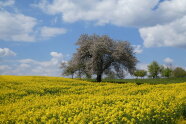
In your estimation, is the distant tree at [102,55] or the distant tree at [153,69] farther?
the distant tree at [153,69]

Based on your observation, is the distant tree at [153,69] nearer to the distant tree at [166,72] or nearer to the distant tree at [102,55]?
the distant tree at [166,72]

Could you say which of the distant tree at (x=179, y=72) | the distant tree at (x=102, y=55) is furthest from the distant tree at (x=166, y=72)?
the distant tree at (x=102, y=55)

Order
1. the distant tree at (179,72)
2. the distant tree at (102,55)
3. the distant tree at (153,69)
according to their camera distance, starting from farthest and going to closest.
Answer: the distant tree at (153,69) → the distant tree at (179,72) → the distant tree at (102,55)

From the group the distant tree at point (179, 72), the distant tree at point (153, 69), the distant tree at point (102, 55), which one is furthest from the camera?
the distant tree at point (153, 69)

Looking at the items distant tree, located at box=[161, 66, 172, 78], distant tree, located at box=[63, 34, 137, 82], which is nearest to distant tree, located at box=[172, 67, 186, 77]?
distant tree, located at box=[161, 66, 172, 78]

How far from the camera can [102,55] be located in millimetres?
44219

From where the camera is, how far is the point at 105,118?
9359mm

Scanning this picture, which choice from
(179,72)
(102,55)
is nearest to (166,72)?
(179,72)

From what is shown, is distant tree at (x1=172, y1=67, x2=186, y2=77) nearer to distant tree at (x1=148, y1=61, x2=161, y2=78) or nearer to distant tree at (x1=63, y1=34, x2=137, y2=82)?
distant tree at (x1=148, y1=61, x2=161, y2=78)

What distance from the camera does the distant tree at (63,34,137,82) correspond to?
4350cm

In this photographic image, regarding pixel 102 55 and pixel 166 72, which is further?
pixel 166 72

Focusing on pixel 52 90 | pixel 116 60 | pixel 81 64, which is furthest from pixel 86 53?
pixel 52 90

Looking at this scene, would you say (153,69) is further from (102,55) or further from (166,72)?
(102,55)

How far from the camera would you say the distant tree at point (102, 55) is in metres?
43.5
